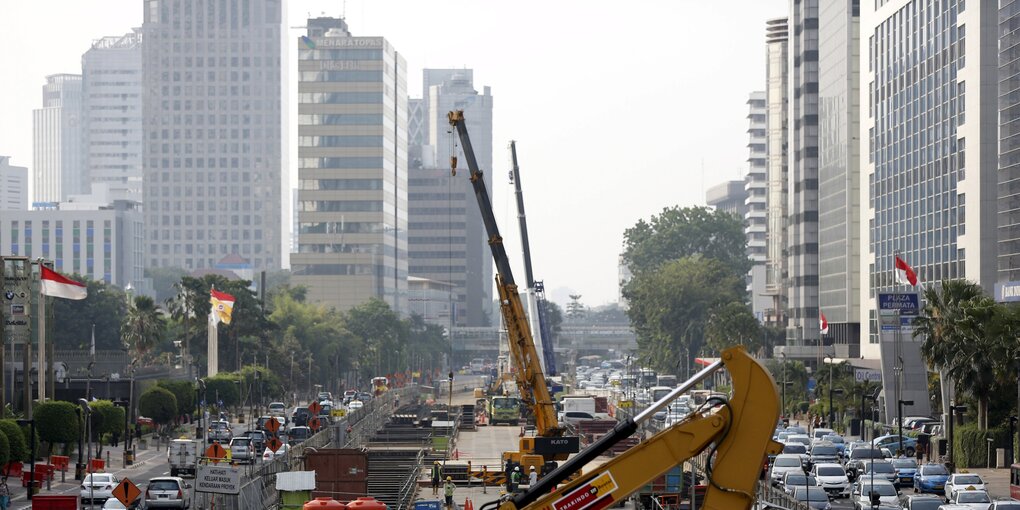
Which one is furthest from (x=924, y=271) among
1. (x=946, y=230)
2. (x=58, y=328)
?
(x=58, y=328)

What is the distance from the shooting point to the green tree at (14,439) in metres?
62.9

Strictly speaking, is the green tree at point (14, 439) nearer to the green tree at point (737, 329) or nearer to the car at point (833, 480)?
the car at point (833, 480)

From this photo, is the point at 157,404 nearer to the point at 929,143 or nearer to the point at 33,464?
the point at 33,464

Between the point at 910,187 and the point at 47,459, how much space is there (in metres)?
62.8

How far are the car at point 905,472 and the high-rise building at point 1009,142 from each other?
2912cm

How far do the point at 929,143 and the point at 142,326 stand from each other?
6060cm

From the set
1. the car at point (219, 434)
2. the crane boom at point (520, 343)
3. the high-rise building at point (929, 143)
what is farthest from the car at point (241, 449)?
the high-rise building at point (929, 143)

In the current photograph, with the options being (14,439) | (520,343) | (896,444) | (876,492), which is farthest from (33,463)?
(896,444)

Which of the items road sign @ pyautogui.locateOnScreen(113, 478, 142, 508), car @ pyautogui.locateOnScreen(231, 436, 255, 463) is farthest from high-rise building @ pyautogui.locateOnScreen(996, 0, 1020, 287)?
road sign @ pyautogui.locateOnScreen(113, 478, 142, 508)

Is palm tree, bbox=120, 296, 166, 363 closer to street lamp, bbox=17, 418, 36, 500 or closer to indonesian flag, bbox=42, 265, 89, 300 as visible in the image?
indonesian flag, bbox=42, 265, 89, 300

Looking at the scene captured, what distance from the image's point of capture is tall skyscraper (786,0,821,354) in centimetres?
16012

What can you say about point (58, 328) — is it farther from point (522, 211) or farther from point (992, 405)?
point (992, 405)

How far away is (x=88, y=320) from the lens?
17438cm

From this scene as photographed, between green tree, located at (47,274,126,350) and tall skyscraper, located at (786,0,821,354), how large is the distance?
71.5 m
